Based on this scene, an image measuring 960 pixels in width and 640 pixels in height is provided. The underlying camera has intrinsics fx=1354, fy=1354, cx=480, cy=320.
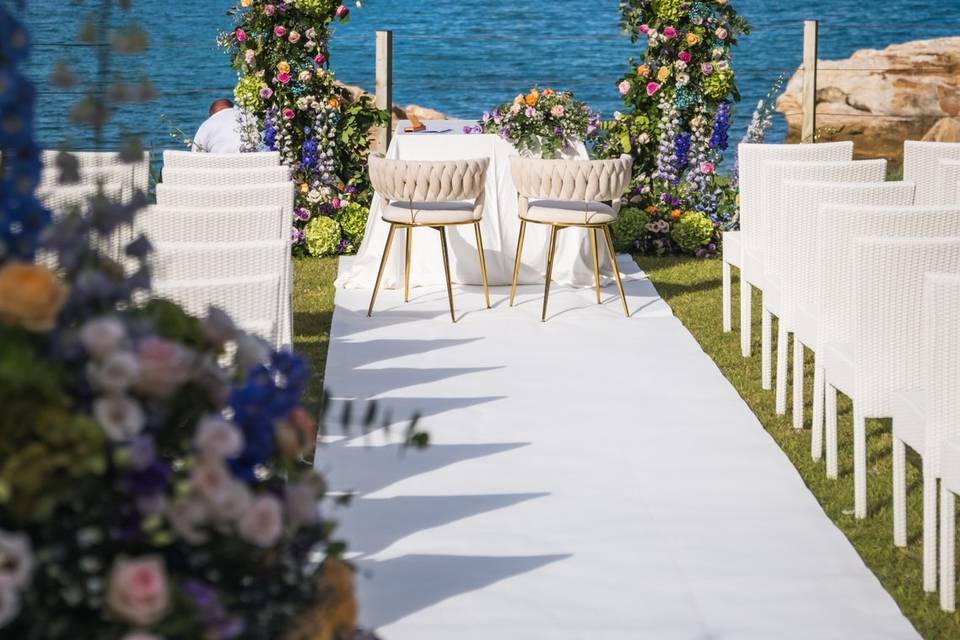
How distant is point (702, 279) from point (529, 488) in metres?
3.80

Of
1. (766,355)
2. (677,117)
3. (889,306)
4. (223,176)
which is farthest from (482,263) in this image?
(889,306)

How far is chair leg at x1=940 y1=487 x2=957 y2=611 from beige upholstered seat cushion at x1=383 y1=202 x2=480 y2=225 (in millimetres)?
3581

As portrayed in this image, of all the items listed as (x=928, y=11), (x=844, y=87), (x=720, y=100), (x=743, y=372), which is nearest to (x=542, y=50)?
(x=928, y=11)

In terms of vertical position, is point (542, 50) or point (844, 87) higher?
point (542, 50)

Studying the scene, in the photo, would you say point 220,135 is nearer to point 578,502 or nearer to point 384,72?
point 384,72

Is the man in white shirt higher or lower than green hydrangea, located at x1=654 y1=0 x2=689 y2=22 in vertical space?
lower

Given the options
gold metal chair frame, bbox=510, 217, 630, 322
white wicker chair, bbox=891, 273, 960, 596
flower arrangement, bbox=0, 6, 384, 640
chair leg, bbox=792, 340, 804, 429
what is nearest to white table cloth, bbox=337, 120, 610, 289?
gold metal chair frame, bbox=510, 217, 630, 322

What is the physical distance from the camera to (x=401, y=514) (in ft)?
13.7

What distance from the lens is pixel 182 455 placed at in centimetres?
138

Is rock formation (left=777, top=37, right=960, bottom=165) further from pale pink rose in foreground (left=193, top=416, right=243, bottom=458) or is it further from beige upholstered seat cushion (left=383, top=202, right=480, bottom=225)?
pale pink rose in foreground (left=193, top=416, right=243, bottom=458)

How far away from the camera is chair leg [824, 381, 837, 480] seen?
4523 millimetres

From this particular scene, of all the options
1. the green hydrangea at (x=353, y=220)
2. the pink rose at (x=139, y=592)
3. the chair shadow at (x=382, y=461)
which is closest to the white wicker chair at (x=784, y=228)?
the chair shadow at (x=382, y=461)

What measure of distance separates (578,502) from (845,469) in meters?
1.05

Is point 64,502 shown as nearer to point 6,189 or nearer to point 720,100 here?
point 6,189
